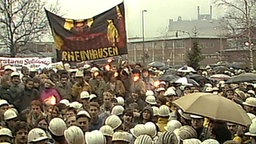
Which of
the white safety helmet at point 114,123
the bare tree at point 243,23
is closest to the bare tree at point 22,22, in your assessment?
the bare tree at point 243,23

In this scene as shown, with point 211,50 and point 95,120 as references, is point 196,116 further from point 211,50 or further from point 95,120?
point 211,50

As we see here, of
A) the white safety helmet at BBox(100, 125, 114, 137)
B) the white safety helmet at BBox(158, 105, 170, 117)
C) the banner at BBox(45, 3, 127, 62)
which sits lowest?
the white safety helmet at BBox(158, 105, 170, 117)

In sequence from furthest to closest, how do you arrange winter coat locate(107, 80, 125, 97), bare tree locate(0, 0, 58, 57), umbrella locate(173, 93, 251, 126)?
bare tree locate(0, 0, 58, 57), winter coat locate(107, 80, 125, 97), umbrella locate(173, 93, 251, 126)

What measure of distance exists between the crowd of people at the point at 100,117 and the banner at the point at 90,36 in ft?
2.18

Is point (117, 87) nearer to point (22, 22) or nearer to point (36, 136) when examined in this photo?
point (36, 136)

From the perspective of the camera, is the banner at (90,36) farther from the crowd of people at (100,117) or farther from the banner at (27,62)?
the banner at (27,62)

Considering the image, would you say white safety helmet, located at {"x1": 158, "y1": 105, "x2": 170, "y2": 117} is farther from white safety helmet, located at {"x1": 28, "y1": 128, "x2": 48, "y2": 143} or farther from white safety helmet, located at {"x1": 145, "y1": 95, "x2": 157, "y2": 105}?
white safety helmet, located at {"x1": 28, "y1": 128, "x2": 48, "y2": 143}

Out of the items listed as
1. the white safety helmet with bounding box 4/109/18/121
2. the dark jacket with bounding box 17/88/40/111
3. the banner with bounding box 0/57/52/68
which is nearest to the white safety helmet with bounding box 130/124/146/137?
the white safety helmet with bounding box 4/109/18/121

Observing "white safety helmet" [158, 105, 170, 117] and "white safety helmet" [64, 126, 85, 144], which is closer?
"white safety helmet" [64, 126, 85, 144]

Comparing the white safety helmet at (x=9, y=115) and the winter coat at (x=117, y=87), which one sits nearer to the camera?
the white safety helmet at (x=9, y=115)

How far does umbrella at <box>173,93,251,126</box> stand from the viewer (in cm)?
752

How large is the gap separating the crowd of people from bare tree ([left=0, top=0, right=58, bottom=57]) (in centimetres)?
2581

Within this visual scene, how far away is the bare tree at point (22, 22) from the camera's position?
1551 inches

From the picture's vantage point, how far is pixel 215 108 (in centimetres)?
772
